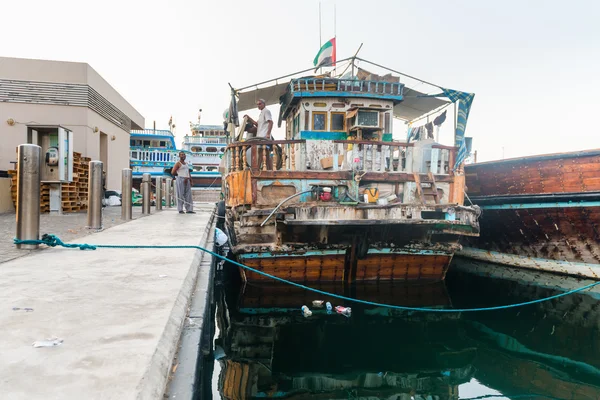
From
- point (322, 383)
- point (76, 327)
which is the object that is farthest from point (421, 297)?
point (76, 327)

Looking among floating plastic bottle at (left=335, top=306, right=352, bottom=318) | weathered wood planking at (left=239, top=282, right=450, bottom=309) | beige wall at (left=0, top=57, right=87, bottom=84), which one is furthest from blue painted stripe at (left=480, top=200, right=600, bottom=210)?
beige wall at (left=0, top=57, right=87, bottom=84)

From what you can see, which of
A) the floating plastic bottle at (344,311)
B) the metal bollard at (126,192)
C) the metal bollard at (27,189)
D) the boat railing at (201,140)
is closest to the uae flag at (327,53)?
the metal bollard at (126,192)

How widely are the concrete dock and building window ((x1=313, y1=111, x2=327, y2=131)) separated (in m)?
4.72

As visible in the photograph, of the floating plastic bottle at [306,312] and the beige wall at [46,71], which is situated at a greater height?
the beige wall at [46,71]

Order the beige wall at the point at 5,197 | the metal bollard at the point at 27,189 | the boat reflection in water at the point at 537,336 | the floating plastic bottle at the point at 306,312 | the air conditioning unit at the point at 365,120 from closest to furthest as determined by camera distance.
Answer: the boat reflection in water at the point at 537,336
the metal bollard at the point at 27,189
the floating plastic bottle at the point at 306,312
the air conditioning unit at the point at 365,120
the beige wall at the point at 5,197

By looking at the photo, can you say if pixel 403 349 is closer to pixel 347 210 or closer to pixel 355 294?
pixel 355 294

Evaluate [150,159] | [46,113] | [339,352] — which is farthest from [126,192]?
[150,159]

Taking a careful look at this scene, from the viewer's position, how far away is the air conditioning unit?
25.2ft

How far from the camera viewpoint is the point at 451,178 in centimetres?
643

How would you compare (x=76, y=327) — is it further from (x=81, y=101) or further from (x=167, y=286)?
(x=81, y=101)

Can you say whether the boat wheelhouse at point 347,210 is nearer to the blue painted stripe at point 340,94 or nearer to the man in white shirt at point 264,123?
the man in white shirt at point 264,123

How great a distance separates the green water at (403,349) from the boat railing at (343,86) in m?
3.92

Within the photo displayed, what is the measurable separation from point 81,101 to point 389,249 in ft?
42.0

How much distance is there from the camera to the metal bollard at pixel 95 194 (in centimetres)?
614
